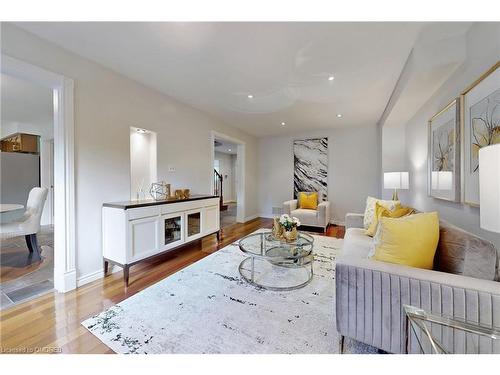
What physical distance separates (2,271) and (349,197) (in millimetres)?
5890

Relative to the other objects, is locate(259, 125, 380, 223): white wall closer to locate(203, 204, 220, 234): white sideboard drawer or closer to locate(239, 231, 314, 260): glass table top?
locate(203, 204, 220, 234): white sideboard drawer

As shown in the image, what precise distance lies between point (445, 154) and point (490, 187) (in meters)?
1.65

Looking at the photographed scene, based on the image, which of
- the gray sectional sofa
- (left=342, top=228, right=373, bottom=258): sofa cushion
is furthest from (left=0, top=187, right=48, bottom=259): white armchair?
(left=342, top=228, right=373, bottom=258): sofa cushion

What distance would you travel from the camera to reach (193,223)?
3.04 metres

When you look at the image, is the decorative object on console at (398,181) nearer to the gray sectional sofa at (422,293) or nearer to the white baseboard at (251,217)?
→ the gray sectional sofa at (422,293)

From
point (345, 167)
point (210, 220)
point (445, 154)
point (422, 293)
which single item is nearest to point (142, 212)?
point (210, 220)

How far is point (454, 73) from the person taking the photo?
192cm

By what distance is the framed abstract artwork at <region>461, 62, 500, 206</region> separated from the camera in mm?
1361

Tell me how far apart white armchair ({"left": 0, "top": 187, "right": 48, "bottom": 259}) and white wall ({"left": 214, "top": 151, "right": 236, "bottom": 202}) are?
21.5 feet

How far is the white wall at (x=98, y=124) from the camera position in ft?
6.26
